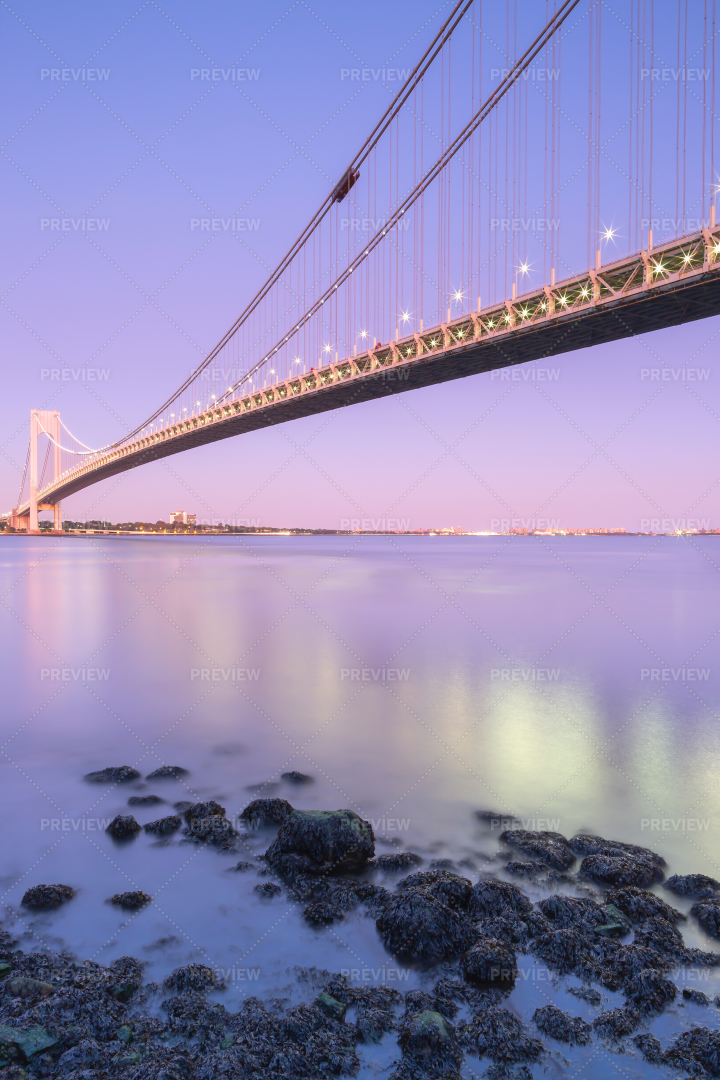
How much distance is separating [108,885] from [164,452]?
4773 centimetres

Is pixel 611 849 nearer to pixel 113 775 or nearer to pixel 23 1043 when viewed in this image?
pixel 23 1043

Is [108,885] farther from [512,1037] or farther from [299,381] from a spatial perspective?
[299,381]

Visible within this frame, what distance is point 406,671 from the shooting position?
484 inches

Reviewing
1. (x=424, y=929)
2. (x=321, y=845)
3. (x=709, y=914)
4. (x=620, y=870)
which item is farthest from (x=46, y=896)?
(x=709, y=914)

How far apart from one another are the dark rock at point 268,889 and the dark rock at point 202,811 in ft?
3.65

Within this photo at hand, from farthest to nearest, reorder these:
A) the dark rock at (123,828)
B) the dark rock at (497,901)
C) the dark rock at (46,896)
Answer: the dark rock at (123,828), the dark rock at (46,896), the dark rock at (497,901)

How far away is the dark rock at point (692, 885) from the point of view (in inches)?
171

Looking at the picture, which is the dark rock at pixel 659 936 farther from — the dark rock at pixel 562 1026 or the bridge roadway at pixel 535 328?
the bridge roadway at pixel 535 328

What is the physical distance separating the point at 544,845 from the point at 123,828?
3.64m

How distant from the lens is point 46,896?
167 inches

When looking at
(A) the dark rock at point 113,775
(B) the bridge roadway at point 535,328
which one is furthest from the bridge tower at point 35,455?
(A) the dark rock at point 113,775

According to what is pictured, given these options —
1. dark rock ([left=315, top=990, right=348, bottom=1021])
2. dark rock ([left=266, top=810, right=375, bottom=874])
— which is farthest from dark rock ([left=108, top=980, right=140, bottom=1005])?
dark rock ([left=266, top=810, right=375, bottom=874])

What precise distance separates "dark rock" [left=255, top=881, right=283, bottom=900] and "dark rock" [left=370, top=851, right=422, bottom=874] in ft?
2.57

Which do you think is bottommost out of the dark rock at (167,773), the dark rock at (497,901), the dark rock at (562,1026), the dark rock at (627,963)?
the dark rock at (562,1026)
